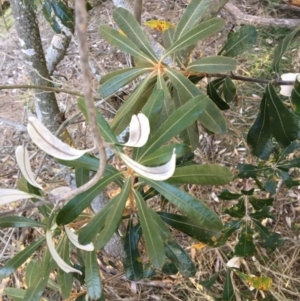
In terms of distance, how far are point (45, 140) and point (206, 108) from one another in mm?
447

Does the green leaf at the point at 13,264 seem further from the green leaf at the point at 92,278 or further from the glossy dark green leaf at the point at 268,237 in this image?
the glossy dark green leaf at the point at 268,237

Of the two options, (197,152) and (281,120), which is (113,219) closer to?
(281,120)

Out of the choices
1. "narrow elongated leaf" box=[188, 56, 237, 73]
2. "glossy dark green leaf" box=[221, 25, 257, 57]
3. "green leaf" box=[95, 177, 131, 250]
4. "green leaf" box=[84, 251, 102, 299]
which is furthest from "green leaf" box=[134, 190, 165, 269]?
"glossy dark green leaf" box=[221, 25, 257, 57]

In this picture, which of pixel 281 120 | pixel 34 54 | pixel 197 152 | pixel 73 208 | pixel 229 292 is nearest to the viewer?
pixel 73 208

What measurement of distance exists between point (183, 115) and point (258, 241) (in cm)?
103

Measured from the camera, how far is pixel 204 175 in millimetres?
685

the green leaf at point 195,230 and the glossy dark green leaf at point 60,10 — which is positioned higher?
the glossy dark green leaf at point 60,10

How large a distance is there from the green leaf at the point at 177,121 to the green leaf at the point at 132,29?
202 mm

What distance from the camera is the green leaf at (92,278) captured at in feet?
2.74

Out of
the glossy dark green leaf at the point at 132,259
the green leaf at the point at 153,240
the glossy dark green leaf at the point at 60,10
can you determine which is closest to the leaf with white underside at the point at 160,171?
the green leaf at the point at 153,240

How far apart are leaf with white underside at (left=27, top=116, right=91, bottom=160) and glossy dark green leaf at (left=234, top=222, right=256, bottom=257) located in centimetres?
74

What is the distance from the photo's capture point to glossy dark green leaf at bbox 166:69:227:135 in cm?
81

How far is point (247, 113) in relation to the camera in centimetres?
207

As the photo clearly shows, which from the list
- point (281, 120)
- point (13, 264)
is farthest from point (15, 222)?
point (281, 120)
